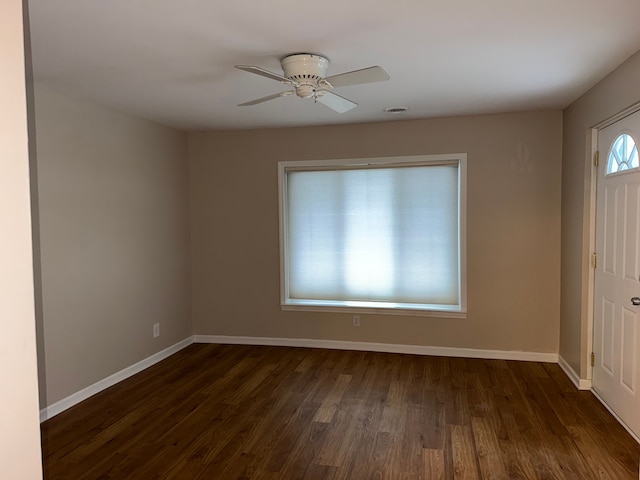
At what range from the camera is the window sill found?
14.9 feet

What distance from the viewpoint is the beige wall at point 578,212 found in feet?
10.5

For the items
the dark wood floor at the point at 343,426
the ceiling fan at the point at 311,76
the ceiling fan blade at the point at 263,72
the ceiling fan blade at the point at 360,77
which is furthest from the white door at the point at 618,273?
the ceiling fan blade at the point at 263,72

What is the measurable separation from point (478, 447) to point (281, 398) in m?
1.52

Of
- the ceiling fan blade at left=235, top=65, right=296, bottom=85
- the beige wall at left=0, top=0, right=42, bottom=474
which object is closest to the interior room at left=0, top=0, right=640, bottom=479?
the beige wall at left=0, top=0, right=42, bottom=474

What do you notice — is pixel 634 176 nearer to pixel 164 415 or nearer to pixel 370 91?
pixel 370 91

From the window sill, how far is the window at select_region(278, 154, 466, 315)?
0.01 m

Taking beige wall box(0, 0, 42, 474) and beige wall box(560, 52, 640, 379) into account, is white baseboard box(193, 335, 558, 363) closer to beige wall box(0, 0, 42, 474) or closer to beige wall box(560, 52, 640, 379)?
beige wall box(560, 52, 640, 379)

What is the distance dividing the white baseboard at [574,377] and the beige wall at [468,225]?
0.20 metres

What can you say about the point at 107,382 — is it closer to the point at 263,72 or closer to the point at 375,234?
the point at 375,234

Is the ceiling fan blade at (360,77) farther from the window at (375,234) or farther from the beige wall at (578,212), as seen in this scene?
the window at (375,234)

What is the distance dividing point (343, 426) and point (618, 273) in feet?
7.09

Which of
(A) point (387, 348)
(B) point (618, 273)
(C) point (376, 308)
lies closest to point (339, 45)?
(B) point (618, 273)

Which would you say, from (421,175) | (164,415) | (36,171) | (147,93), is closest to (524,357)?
(421,175)

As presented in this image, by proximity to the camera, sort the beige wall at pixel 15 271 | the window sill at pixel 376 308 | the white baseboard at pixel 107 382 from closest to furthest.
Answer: the beige wall at pixel 15 271 → the white baseboard at pixel 107 382 → the window sill at pixel 376 308
